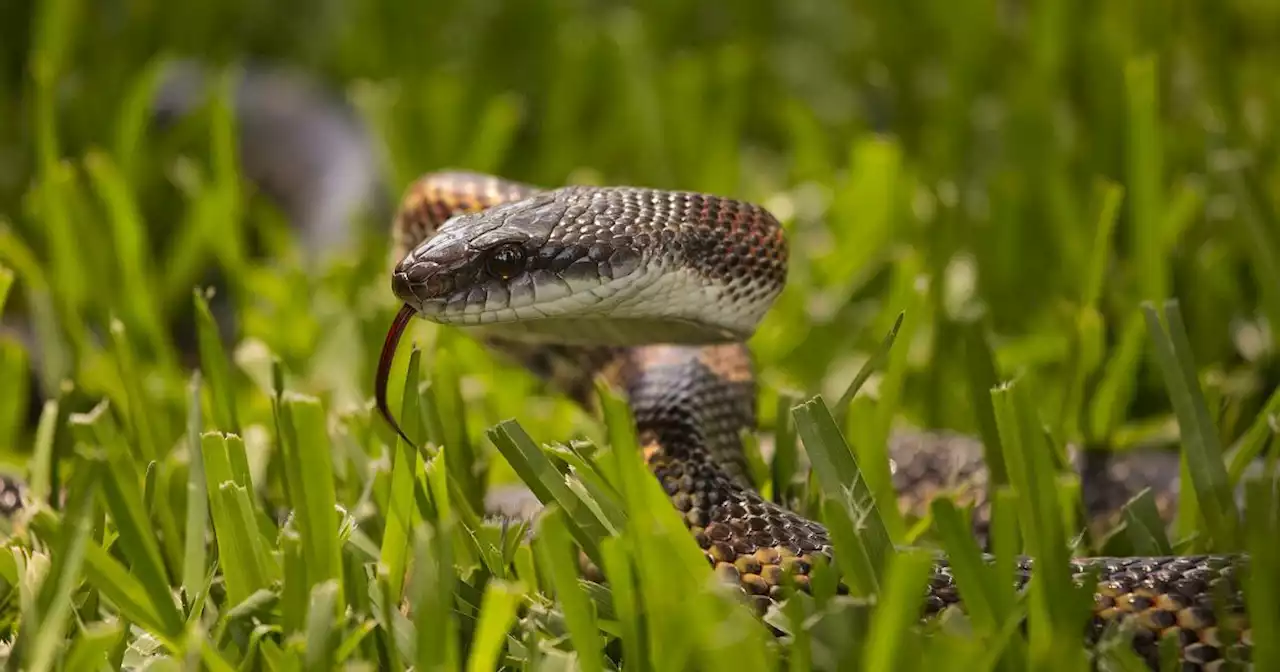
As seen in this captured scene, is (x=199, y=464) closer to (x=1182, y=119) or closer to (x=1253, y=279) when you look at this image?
(x=1253, y=279)

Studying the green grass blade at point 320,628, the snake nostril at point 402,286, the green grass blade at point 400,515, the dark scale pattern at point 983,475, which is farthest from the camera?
the dark scale pattern at point 983,475

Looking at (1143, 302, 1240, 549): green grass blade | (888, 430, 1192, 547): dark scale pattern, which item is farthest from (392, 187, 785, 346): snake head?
(1143, 302, 1240, 549): green grass blade

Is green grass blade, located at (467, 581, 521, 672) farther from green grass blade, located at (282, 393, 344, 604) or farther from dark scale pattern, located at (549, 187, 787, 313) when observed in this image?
dark scale pattern, located at (549, 187, 787, 313)

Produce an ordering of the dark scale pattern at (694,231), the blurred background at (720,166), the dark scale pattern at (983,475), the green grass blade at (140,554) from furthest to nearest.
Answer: the blurred background at (720,166) < the dark scale pattern at (983,475) < the dark scale pattern at (694,231) < the green grass blade at (140,554)

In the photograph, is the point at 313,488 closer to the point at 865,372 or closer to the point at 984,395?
the point at 865,372

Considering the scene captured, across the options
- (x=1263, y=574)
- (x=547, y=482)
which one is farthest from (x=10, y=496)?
(x=1263, y=574)

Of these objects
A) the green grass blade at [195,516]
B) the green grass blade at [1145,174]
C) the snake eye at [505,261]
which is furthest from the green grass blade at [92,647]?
the green grass blade at [1145,174]

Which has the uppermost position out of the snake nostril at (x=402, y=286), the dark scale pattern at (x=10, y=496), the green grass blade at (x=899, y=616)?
the snake nostril at (x=402, y=286)

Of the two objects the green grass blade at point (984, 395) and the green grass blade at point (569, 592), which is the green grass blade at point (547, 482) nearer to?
the green grass blade at point (569, 592)
